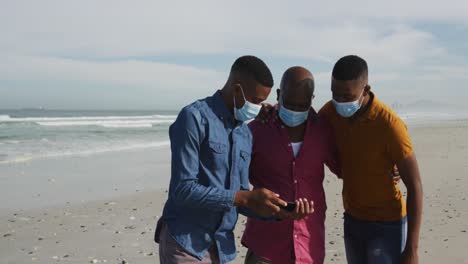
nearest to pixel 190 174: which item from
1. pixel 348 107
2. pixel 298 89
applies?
pixel 298 89

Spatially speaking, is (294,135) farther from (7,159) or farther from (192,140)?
(7,159)

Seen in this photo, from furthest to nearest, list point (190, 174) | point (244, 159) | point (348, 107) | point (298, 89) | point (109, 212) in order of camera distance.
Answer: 1. point (109, 212)
2. point (348, 107)
3. point (298, 89)
4. point (244, 159)
5. point (190, 174)

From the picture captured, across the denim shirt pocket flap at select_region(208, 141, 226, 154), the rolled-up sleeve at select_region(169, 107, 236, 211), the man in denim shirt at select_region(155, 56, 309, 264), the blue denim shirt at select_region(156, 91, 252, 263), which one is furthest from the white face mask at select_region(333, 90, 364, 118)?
the rolled-up sleeve at select_region(169, 107, 236, 211)

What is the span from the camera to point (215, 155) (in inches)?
117

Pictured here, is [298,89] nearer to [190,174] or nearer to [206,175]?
[206,175]

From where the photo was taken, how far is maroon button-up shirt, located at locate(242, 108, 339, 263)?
337 cm

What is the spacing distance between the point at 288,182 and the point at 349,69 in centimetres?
89

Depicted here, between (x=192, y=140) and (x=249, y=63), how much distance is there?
0.62 metres

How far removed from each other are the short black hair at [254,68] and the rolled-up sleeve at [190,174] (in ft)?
1.46

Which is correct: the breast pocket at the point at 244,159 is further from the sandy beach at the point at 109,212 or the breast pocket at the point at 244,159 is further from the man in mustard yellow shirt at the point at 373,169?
the sandy beach at the point at 109,212

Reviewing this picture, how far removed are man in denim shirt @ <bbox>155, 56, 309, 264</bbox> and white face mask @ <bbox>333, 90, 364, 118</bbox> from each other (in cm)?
63

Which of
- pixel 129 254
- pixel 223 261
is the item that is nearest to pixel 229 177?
pixel 223 261

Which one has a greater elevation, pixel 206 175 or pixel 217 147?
pixel 217 147

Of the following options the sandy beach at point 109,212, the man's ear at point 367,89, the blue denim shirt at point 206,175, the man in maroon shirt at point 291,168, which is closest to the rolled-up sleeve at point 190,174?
the blue denim shirt at point 206,175
